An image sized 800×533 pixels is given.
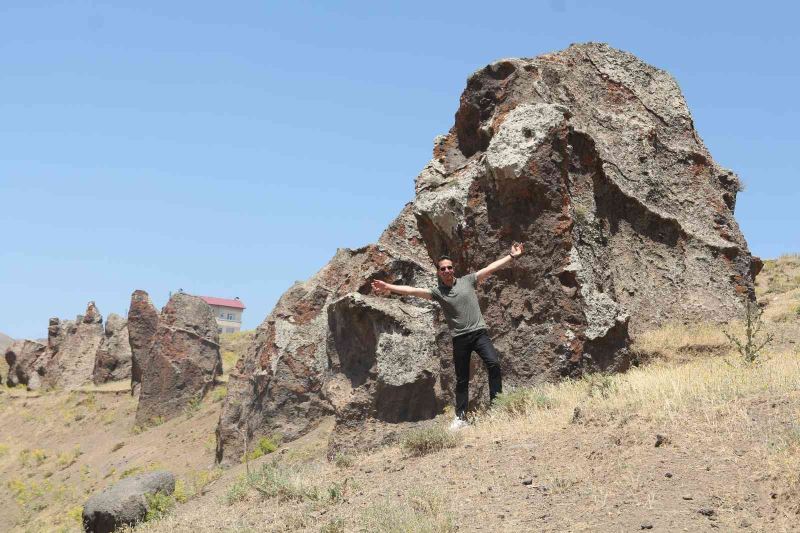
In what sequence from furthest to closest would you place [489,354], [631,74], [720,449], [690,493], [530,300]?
1. [631,74]
2. [530,300]
3. [489,354]
4. [720,449]
5. [690,493]

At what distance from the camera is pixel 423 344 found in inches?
536

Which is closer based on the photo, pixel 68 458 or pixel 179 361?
pixel 68 458

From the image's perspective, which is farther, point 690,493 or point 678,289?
point 678,289

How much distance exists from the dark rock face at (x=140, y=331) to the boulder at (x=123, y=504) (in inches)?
792

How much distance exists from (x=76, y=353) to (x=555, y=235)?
35473 millimetres

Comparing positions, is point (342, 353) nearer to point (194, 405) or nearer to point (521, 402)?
point (521, 402)

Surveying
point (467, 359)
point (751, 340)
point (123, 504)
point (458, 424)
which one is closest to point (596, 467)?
point (458, 424)

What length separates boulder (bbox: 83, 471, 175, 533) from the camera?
1333 centimetres

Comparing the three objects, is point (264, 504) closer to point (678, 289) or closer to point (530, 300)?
point (530, 300)

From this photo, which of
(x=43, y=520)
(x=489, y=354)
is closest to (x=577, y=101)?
(x=489, y=354)

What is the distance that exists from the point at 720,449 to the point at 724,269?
7733mm

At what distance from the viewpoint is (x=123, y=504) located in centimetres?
1342

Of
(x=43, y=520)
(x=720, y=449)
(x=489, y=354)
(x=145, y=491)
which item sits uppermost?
(x=489, y=354)

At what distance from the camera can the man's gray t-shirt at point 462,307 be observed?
35.3ft
